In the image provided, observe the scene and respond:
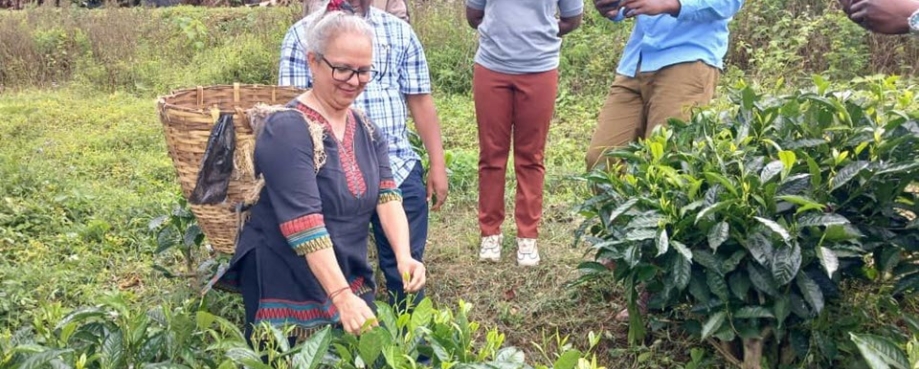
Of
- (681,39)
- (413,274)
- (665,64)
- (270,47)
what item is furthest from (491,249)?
(270,47)

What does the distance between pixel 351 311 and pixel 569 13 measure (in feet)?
8.19

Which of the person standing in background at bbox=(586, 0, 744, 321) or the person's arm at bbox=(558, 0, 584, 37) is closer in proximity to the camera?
the person standing in background at bbox=(586, 0, 744, 321)

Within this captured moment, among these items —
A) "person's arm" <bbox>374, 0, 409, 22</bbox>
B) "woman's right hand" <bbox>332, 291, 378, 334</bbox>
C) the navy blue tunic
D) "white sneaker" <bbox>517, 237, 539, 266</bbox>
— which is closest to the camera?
"woman's right hand" <bbox>332, 291, 378, 334</bbox>

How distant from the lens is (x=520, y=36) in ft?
13.7

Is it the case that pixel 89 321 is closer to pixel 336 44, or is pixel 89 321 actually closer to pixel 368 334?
pixel 368 334

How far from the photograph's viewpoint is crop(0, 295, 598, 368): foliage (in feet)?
6.14

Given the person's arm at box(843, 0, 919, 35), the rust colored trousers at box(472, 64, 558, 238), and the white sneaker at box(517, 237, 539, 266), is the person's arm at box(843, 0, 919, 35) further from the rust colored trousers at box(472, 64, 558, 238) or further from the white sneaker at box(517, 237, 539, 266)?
the white sneaker at box(517, 237, 539, 266)

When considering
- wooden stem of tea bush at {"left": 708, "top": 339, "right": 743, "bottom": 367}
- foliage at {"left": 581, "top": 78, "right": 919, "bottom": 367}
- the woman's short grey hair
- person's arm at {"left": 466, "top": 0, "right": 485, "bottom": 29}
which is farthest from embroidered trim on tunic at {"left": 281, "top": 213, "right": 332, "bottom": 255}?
person's arm at {"left": 466, "top": 0, "right": 485, "bottom": 29}

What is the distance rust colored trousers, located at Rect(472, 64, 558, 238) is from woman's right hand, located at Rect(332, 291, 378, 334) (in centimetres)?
203

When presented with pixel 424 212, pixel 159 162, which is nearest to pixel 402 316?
pixel 424 212

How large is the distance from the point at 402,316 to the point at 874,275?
177 centimetres

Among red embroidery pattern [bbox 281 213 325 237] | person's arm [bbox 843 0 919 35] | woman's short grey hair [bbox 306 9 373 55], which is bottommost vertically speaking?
red embroidery pattern [bbox 281 213 325 237]

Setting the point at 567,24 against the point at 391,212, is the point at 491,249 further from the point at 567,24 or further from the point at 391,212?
the point at 391,212

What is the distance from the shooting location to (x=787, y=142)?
119 inches
